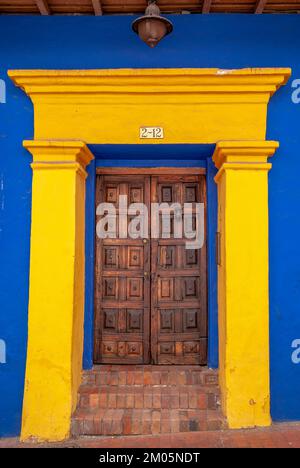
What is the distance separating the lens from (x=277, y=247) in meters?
4.06

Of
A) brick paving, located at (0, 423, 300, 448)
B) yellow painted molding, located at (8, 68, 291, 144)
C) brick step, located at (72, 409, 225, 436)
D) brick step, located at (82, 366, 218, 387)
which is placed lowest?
brick paving, located at (0, 423, 300, 448)

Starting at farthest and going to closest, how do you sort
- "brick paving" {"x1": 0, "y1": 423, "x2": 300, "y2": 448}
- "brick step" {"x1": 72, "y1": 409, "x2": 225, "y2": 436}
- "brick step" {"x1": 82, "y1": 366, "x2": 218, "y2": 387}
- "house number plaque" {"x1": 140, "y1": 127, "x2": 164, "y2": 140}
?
"brick step" {"x1": 82, "y1": 366, "x2": 218, "y2": 387} → "house number plaque" {"x1": 140, "y1": 127, "x2": 164, "y2": 140} → "brick step" {"x1": 72, "y1": 409, "x2": 225, "y2": 436} → "brick paving" {"x1": 0, "y1": 423, "x2": 300, "y2": 448}

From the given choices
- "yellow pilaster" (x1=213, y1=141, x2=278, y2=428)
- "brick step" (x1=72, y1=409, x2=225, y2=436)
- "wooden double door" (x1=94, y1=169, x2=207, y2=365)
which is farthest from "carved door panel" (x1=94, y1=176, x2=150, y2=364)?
"yellow pilaster" (x1=213, y1=141, x2=278, y2=428)

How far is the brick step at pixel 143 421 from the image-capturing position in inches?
152

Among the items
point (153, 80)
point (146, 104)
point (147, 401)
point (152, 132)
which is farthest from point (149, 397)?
point (153, 80)

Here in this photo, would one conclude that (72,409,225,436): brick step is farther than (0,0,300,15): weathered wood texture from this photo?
No

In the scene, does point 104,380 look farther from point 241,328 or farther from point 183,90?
point 183,90

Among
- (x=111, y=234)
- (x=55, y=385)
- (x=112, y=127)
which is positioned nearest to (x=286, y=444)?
(x=55, y=385)

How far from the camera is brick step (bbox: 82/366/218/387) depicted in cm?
423

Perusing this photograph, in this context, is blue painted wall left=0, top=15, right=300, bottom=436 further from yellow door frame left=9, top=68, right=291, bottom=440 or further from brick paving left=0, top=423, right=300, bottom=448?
brick paving left=0, top=423, right=300, bottom=448

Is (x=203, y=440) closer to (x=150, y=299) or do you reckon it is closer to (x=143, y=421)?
(x=143, y=421)

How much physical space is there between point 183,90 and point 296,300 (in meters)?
2.35

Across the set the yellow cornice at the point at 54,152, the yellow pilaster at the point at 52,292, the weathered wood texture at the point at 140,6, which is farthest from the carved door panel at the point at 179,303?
the weathered wood texture at the point at 140,6

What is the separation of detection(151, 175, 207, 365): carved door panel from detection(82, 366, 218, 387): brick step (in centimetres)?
13
